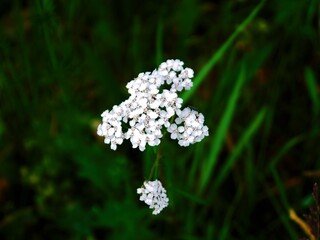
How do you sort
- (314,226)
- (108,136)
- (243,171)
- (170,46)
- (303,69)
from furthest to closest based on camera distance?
(170,46), (303,69), (243,171), (108,136), (314,226)

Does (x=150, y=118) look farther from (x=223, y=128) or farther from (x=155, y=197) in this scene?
(x=223, y=128)

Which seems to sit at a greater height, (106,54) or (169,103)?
(106,54)

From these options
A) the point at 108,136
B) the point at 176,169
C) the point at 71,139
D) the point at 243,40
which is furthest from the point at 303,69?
the point at 108,136

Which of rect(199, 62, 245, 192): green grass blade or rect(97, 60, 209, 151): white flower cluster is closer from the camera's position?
rect(97, 60, 209, 151): white flower cluster

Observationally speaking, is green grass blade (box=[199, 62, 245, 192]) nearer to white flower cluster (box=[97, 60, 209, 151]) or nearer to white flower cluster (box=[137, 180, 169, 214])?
white flower cluster (box=[97, 60, 209, 151])

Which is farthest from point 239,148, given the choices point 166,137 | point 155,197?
point 155,197

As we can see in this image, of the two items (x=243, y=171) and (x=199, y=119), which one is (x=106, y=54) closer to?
(x=243, y=171)

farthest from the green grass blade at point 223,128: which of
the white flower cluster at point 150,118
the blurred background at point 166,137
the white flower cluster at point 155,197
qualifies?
the white flower cluster at point 155,197

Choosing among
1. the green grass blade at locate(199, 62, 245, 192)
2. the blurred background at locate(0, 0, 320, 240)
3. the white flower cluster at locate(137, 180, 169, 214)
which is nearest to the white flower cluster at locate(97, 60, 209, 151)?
the white flower cluster at locate(137, 180, 169, 214)
